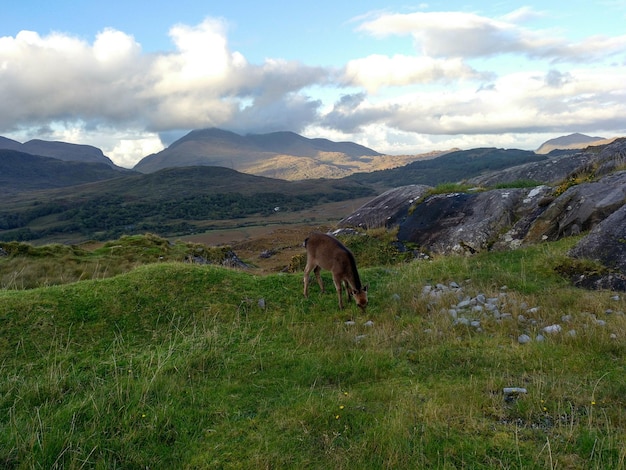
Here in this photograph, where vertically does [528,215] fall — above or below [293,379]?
above

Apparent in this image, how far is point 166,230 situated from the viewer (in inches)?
3292

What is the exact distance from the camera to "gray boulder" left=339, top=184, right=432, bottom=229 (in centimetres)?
2131

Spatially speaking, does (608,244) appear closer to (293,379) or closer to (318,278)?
(318,278)

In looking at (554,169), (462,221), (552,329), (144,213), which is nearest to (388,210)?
(462,221)

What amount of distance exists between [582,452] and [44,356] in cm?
774

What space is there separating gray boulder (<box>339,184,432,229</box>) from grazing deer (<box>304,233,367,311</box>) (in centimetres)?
1036

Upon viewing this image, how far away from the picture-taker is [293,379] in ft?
21.1

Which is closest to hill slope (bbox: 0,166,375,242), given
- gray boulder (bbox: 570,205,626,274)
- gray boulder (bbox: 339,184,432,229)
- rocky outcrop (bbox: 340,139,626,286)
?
gray boulder (bbox: 339,184,432,229)

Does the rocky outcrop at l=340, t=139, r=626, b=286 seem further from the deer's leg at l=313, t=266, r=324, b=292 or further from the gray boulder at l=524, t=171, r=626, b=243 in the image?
the deer's leg at l=313, t=266, r=324, b=292

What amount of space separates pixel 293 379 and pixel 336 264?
4.21 metres

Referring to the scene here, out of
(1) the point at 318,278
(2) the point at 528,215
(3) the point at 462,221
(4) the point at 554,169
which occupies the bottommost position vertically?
(1) the point at 318,278

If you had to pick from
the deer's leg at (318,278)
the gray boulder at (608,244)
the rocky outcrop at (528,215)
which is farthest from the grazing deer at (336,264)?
the rocky outcrop at (528,215)

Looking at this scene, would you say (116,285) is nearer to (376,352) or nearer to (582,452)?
(376,352)

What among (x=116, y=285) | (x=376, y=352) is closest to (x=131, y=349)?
(x=116, y=285)
